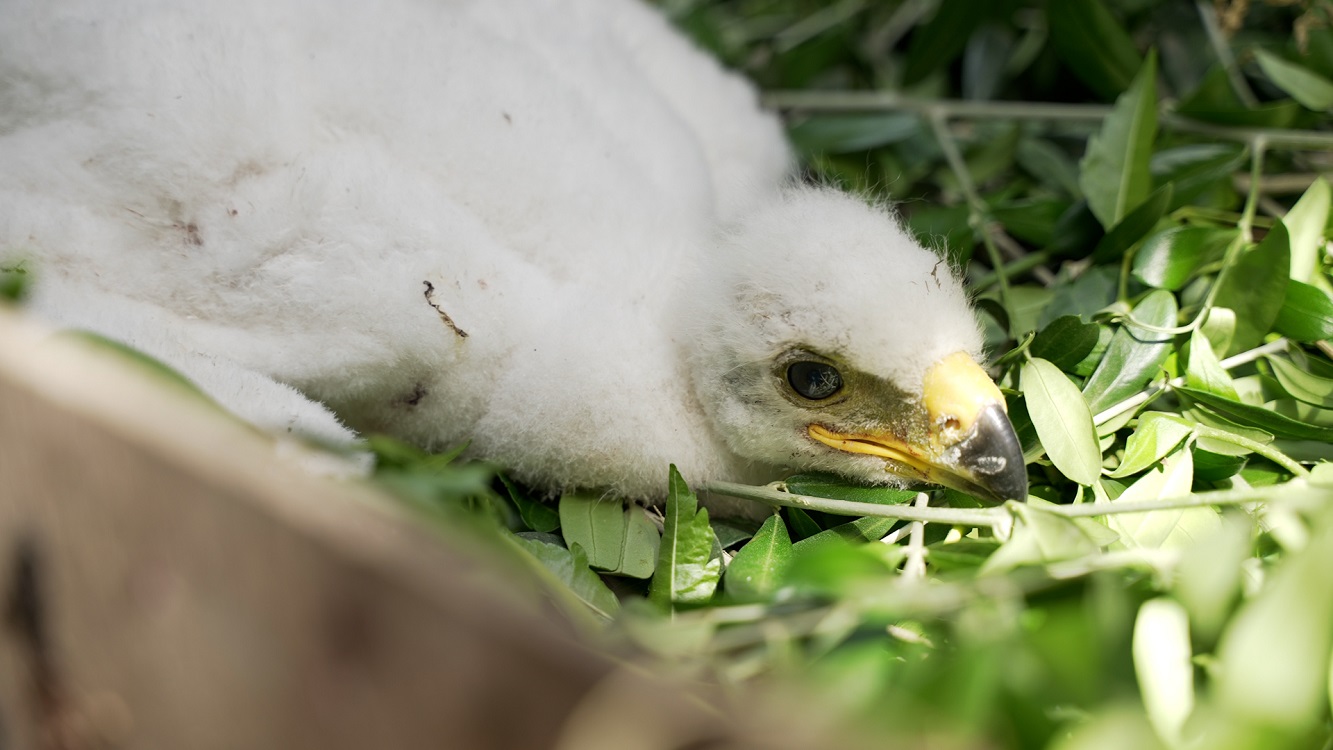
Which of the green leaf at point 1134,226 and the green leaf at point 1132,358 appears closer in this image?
the green leaf at point 1132,358

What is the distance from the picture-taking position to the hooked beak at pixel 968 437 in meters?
1.16

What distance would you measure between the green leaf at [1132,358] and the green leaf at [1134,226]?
156mm

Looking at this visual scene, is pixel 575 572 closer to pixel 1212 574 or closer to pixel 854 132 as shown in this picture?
pixel 1212 574

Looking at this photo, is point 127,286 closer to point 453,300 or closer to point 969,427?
point 453,300

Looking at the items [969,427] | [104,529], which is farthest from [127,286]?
[969,427]

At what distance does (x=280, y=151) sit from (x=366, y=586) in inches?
32.3

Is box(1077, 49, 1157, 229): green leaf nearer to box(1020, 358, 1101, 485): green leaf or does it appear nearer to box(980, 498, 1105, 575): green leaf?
box(1020, 358, 1101, 485): green leaf

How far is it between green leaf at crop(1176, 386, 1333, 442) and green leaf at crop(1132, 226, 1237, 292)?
232mm

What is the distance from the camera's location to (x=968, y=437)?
3.90ft

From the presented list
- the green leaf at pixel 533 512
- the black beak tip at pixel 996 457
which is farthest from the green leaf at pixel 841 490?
the green leaf at pixel 533 512

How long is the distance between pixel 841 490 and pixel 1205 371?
21.3 inches

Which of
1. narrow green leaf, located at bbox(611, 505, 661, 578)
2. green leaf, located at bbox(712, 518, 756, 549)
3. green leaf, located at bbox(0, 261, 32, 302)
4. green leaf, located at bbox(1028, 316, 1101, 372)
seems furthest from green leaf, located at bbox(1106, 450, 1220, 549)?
green leaf, located at bbox(0, 261, 32, 302)

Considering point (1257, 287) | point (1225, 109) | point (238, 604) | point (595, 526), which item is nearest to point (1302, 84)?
point (1225, 109)

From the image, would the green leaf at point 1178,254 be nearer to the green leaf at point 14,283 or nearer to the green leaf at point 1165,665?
the green leaf at point 1165,665
